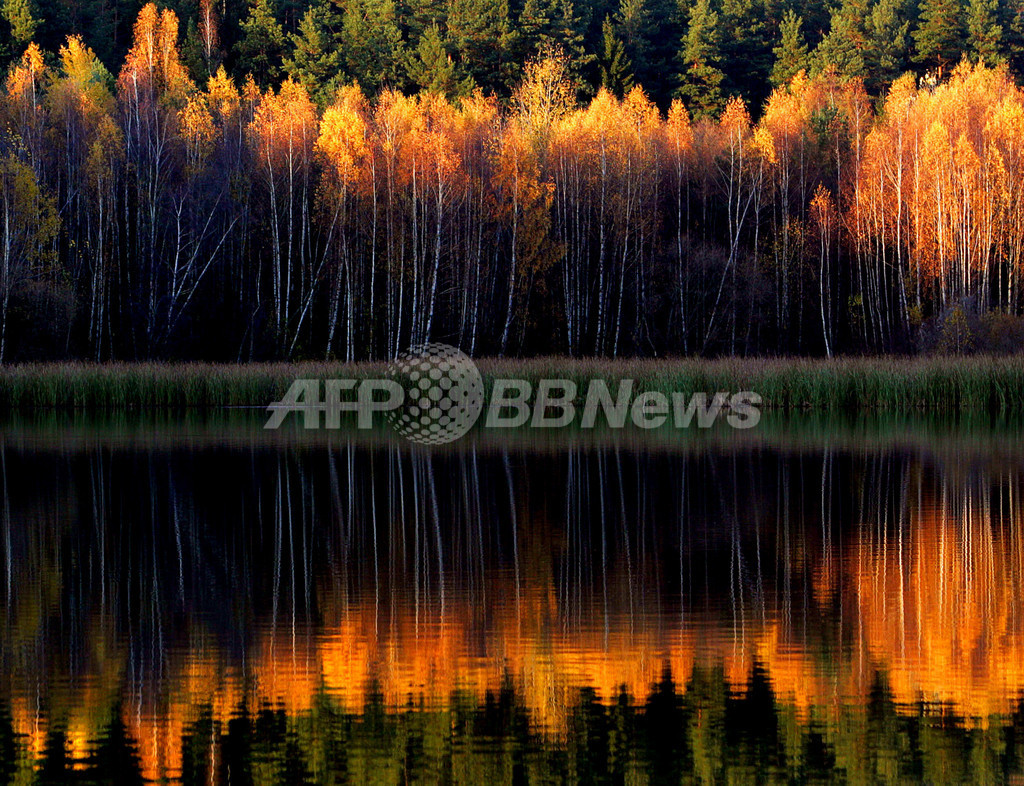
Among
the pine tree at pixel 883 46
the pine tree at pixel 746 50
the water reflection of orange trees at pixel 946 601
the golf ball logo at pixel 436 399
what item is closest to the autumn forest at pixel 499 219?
the golf ball logo at pixel 436 399

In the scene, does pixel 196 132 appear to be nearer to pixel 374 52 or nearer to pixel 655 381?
pixel 374 52

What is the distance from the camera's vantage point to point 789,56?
51.1 meters

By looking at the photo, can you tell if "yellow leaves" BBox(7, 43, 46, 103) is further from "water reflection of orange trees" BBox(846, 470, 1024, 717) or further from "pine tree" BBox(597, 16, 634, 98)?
"water reflection of orange trees" BBox(846, 470, 1024, 717)

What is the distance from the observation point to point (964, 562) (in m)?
8.98

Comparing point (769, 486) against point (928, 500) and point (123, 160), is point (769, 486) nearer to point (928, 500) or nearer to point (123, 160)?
point (928, 500)

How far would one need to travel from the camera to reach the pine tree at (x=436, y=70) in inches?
1889

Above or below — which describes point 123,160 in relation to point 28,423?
above

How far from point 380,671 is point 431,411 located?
1923cm

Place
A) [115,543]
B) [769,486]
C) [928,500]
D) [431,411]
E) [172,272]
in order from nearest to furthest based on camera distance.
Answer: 1. [115,543]
2. [928,500]
3. [769,486]
4. [431,411]
5. [172,272]

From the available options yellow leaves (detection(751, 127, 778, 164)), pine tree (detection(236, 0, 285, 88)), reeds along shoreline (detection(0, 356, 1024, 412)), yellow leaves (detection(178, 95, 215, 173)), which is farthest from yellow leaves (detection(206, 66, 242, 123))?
yellow leaves (detection(751, 127, 778, 164))

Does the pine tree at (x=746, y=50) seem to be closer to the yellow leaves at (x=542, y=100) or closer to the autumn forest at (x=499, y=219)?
the autumn forest at (x=499, y=219)

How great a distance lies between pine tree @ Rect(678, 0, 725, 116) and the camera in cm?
5075

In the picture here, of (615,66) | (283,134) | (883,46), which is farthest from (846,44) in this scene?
(283,134)

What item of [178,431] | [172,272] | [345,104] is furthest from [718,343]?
[178,431]
